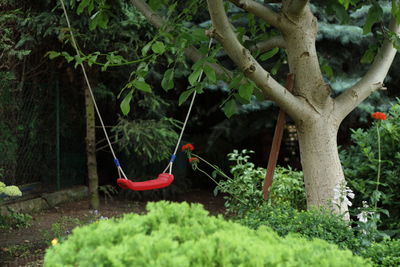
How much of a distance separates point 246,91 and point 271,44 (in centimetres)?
98

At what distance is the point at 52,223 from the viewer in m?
6.00

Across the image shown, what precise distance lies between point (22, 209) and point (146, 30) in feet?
9.60

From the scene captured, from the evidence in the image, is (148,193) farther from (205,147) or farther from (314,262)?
(314,262)

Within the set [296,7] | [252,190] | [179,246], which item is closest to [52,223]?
[252,190]

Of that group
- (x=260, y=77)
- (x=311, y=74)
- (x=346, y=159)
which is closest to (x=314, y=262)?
(x=260, y=77)

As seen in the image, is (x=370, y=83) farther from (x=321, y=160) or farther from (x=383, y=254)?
(x=383, y=254)

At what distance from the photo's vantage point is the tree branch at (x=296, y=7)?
3585mm

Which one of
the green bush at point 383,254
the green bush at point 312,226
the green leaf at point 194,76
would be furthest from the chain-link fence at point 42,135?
the green bush at point 383,254

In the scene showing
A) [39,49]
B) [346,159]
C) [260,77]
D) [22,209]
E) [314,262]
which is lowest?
[22,209]

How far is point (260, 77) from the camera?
11.4 feet

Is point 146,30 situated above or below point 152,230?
above

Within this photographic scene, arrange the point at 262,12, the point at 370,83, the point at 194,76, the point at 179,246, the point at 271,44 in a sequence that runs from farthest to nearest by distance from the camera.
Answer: the point at 271,44
the point at 370,83
the point at 262,12
the point at 194,76
the point at 179,246

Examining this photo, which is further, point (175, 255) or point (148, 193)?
point (148, 193)

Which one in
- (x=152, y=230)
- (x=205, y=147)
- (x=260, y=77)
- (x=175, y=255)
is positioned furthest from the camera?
(x=205, y=147)
